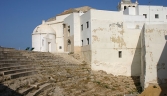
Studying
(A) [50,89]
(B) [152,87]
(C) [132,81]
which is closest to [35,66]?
(A) [50,89]

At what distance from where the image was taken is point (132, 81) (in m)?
20.0

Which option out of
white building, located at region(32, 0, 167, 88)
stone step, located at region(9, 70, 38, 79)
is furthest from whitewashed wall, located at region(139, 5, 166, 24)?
stone step, located at region(9, 70, 38, 79)

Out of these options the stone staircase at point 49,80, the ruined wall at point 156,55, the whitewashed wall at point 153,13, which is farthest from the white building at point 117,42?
the whitewashed wall at point 153,13

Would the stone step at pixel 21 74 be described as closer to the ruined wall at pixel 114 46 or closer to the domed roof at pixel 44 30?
the ruined wall at pixel 114 46

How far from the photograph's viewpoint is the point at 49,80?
12.4 m

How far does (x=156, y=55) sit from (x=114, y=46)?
5.53 meters

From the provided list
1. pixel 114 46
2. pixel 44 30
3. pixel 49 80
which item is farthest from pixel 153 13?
pixel 49 80

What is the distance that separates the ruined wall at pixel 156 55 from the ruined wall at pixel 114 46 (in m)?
4.44

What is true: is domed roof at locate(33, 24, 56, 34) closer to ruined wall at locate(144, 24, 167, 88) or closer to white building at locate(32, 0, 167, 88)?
white building at locate(32, 0, 167, 88)

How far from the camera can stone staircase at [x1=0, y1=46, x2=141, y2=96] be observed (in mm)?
9219

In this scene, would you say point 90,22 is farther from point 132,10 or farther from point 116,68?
point 132,10

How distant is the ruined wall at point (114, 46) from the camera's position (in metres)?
20.7

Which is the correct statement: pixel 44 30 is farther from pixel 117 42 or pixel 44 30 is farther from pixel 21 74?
pixel 21 74

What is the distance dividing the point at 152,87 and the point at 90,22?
9069 mm
